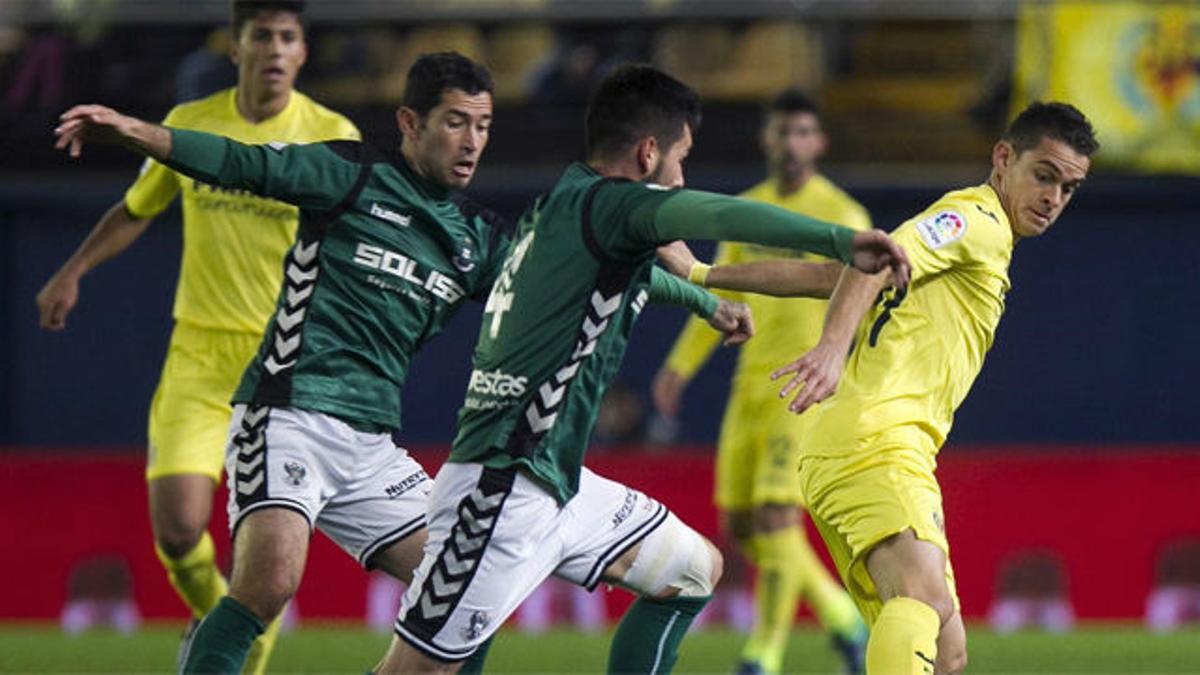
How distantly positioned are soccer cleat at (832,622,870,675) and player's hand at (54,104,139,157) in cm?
530

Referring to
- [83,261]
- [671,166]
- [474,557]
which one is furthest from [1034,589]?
[474,557]

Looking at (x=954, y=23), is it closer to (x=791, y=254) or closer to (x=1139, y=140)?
(x=1139, y=140)

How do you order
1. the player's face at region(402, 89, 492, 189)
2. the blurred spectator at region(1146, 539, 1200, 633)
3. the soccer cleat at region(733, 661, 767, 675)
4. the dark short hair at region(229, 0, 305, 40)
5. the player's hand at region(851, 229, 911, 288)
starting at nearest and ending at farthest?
the player's hand at region(851, 229, 911, 288) → the player's face at region(402, 89, 492, 189) → the dark short hair at region(229, 0, 305, 40) → the soccer cleat at region(733, 661, 767, 675) → the blurred spectator at region(1146, 539, 1200, 633)

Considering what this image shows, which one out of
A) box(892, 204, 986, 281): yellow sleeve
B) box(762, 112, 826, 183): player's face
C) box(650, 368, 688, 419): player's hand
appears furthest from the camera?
box(762, 112, 826, 183): player's face

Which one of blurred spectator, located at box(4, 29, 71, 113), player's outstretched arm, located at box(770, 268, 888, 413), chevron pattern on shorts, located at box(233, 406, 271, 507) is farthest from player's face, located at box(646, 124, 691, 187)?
blurred spectator, located at box(4, 29, 71, 113)

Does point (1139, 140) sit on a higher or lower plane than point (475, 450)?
higher

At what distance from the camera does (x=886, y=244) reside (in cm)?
535

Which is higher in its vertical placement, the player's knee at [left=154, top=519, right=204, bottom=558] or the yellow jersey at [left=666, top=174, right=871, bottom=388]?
the yellow jersey at [left=666, top=174, right=871, bottom=388]

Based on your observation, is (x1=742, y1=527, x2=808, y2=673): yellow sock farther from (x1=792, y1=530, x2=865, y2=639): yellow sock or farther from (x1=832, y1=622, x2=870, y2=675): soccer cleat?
(x1=832, y1=622, x2=870, y2=675): soccer cleat

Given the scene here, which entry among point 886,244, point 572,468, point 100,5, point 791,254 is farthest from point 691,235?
point 100,5

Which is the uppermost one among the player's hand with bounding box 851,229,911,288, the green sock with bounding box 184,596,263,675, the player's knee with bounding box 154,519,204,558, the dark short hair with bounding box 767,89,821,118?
the dark short hair with bounding box 767,89,821,118

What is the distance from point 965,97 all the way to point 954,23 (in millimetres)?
644

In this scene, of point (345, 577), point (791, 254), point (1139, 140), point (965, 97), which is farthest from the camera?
point (965, 97)

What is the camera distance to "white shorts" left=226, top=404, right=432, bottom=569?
22.1 ft
